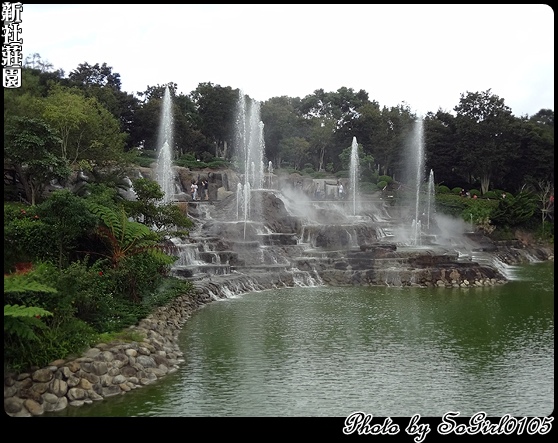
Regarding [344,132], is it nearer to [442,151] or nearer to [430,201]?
[442,151]

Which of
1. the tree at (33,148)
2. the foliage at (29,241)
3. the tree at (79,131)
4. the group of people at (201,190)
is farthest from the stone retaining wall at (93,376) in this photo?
the group of people at (201,190)

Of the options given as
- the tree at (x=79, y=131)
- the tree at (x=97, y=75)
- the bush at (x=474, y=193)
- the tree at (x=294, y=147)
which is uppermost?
the tree at (x=97, y=75)

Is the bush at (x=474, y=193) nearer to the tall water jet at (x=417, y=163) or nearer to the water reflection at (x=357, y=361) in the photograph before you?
the tall water jet at (x=417, y=163)

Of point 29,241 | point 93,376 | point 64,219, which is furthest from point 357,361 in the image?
point 29,241

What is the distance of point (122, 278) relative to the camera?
15.3 m

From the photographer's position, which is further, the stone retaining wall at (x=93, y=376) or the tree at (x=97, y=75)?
the tree at (x=97, y=75)

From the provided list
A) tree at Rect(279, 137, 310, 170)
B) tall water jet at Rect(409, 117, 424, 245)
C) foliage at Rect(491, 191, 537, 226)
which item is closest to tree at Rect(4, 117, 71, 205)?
tall water jet at Rect(409, 117, 424, 245)

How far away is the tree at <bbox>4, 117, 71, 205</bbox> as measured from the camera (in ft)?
65.8

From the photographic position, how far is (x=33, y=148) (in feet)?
66.5

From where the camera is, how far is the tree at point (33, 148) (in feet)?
65.8

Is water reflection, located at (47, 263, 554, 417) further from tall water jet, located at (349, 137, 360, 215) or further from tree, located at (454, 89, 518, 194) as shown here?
tree, located at (454, 89, 518, 194)

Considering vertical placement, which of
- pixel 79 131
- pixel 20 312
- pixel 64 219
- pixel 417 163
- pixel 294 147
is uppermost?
pixel 294 147

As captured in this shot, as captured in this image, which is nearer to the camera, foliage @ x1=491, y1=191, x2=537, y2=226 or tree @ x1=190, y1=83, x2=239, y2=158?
foliage @ x1=491, y1=191, x2=537, y2=226

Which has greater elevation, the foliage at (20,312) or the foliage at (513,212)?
the foliage at (513,212)
